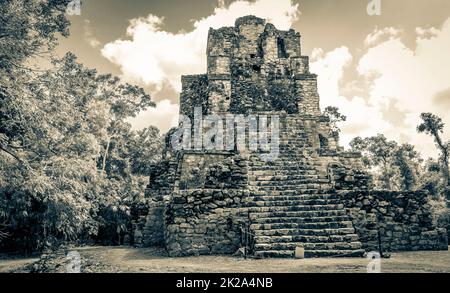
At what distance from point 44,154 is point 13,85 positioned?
6.68 ft

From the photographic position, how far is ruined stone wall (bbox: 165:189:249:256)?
666 cm

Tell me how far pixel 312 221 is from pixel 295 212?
442mm

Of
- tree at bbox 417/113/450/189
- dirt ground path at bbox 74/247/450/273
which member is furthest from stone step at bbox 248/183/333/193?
tree at bbox 417/113/450/189

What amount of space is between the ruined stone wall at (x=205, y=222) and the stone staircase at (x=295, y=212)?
0.48 m

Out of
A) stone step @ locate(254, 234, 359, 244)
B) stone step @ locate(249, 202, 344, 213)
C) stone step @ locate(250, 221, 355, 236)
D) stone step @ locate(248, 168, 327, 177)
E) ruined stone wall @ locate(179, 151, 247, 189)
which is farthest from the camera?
stone step @ locate(248, 168, 327, 177)

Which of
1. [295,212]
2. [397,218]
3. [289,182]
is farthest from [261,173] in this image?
[397,218]

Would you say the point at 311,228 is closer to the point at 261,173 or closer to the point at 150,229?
the point at 261,173

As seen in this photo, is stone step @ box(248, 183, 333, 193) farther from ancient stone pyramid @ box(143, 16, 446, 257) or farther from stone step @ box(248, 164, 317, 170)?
stone step @ box(248, 164, 317, 170)

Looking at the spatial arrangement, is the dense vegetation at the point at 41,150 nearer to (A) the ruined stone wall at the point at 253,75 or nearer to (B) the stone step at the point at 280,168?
(B) the stone step at the point at 280,168

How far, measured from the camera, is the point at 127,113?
25.8m
